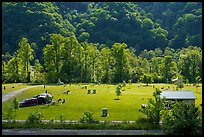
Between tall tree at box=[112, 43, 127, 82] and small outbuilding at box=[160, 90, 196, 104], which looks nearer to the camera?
small outbuilding at box=[160, 90, 196, 104]

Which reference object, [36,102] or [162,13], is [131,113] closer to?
[36,102]

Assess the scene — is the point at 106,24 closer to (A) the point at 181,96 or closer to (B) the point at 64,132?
(A) the point at 181,96

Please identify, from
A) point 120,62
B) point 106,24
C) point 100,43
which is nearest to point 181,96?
point 120,62

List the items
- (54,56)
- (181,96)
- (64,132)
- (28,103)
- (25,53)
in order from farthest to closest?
(54,56)
(25,53)
(28,103)
(181,96)
(64,132)

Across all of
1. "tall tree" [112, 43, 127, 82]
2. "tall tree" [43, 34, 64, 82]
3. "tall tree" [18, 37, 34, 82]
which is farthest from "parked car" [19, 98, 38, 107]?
"tall tree" [112, 43, 127, 82]

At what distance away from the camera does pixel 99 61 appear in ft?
177

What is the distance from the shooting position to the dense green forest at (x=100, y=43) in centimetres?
5053

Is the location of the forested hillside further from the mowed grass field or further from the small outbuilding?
the small outbuilding

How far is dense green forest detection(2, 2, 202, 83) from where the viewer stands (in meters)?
50.5

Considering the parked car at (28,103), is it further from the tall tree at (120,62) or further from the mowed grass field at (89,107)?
the tall tree at (120,62)

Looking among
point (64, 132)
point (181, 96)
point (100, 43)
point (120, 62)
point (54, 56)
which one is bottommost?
point (64, 132)

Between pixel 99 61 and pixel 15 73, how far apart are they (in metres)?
12.4

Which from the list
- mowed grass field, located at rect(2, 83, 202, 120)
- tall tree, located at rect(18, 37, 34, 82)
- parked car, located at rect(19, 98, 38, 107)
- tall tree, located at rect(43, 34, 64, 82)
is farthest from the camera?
tall tree, located at rect(18, 37, 34, 82)

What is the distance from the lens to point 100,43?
88.6 metres
